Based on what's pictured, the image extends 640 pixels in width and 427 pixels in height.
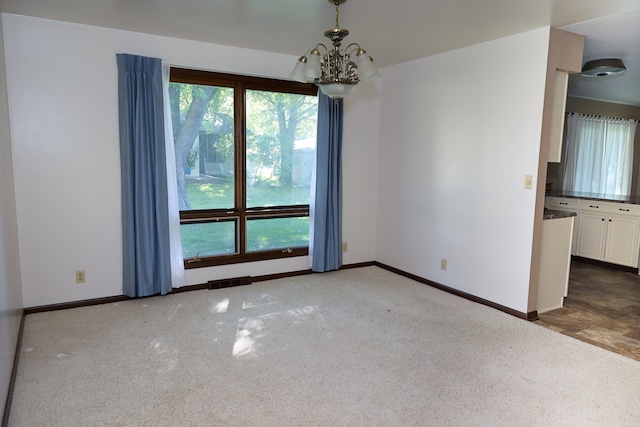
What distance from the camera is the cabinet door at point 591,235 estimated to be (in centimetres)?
559

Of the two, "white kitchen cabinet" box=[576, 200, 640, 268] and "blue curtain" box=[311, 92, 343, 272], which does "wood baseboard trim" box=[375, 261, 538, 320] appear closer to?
"blue curtain" box=[311, 92, 343, 272]

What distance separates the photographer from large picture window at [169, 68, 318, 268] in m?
4.25

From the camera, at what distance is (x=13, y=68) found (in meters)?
3.39

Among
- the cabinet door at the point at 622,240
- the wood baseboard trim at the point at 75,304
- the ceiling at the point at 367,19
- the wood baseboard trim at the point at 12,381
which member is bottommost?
the wood baseboard trim at the point at 12,381

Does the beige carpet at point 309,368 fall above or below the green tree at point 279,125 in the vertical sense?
below

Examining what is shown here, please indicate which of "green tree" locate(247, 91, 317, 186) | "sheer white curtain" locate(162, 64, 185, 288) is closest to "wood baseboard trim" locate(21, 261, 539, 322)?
"sheer white curtain" locate(162, 64, 185, 288)

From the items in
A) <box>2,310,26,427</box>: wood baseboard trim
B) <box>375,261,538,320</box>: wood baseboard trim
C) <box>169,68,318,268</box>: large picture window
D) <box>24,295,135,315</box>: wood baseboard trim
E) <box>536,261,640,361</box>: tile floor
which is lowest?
<box>2,310,26,427</box>: wood baseboard trim

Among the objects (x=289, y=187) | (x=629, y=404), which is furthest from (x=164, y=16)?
(x=629, y=404)

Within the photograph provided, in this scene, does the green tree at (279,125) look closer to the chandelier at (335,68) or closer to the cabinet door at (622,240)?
the chandelier at (335,68)

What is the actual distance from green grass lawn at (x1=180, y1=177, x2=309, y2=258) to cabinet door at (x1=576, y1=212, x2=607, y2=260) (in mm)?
3909

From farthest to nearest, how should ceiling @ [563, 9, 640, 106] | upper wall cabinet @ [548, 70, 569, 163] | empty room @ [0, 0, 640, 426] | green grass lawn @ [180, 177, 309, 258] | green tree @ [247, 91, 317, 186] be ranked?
green tree @ [247, 91, 317, 186] → green grass lawn @ [180, 177, 309, 258] → upper wall cabinet @ [548, 70, 569, 163] → ceiling @ [563, 9, 640, 106] → empty room @ [0, 0, 640, 426]

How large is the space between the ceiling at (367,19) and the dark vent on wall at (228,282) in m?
2.47

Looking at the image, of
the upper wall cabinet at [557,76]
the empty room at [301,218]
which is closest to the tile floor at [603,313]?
the empty room at [301,218]

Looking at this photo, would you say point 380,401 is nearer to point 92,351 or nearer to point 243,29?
point 92,351
